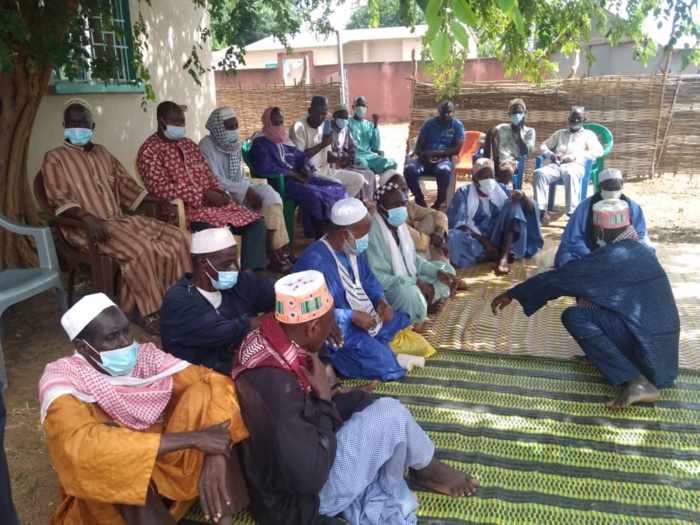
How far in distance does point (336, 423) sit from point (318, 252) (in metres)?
1.72

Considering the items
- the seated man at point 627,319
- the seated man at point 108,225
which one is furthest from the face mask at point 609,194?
the seated man at point 108,225

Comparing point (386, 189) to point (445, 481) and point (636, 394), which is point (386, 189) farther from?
point (445, 481)

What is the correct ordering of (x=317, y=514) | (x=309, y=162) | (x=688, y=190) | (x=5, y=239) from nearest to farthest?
(x=317, y=514), (x=5, y=239), (x=309, y=162), (x=688, y=190)

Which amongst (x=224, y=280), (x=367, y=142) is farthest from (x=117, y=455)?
(x=367, y=142)

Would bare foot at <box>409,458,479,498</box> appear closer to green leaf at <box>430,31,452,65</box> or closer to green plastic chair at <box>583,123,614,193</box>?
green leaf at <box>430,31,452,65</box>

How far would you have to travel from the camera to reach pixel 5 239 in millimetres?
5254

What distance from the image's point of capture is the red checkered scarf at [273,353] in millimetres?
2381

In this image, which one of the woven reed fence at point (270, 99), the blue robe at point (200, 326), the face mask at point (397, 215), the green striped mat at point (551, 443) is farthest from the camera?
the woven reed fence at point (270, 99)

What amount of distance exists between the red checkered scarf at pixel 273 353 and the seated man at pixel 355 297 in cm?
137

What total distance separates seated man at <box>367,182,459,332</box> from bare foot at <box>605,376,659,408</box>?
4.98ft

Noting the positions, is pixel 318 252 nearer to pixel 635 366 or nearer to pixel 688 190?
pixel 635 366

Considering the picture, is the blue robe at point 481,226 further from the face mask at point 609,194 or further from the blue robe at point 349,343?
the blue robe at point 349,343

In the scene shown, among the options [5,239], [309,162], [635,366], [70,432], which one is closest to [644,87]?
[309,162]

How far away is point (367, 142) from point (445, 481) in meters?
6.93
